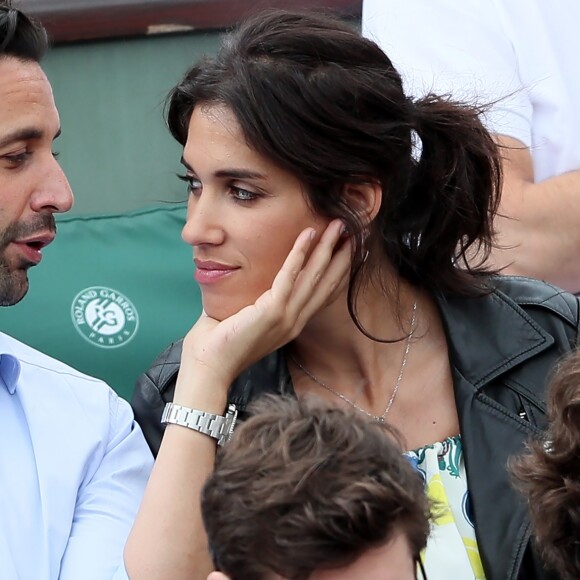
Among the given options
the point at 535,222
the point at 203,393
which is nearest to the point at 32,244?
the point at 203,393

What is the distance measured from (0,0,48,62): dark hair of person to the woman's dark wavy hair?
0.34m

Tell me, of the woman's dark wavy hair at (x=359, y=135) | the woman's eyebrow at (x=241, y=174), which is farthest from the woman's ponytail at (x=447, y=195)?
the woman's eyebrow at (x=241, y=174)

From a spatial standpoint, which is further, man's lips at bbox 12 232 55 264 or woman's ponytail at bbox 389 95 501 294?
woman's ponytail at bbox 389 95 501 294

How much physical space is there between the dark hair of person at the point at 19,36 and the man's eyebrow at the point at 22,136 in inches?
7.9

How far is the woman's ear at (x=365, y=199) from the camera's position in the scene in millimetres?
2664

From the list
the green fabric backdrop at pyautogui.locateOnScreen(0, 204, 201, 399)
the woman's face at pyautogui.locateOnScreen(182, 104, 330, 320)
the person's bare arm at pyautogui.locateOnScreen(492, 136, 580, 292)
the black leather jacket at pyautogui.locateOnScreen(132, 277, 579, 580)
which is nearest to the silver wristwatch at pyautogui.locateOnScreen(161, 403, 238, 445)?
the black leather jacket at pyautogui.locateOnScreen(132, 277, 579, 580)

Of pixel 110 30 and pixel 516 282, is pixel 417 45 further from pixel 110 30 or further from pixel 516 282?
pixel 110 30

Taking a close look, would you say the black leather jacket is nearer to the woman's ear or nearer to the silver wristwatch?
the silver wristwatch

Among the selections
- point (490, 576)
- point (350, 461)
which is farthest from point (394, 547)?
point (490, 576)

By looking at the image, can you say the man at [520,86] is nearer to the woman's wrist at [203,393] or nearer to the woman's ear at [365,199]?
the woman's ear at [365,199]

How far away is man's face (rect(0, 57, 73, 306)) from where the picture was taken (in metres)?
2.68

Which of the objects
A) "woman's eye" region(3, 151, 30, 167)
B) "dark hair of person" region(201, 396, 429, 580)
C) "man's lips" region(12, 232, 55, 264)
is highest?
"woman's eye" region(3, 151, 30, 167)

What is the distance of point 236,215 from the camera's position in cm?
254

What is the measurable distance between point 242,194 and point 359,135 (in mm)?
282
